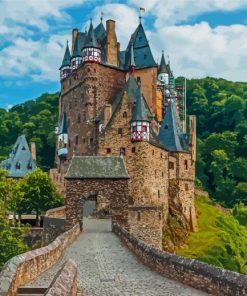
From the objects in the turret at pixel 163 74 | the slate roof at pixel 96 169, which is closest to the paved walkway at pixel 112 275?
the slate roof at pixel 96 169

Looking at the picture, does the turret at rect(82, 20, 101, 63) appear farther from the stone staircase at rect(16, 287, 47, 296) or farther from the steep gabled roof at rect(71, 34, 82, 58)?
the stone staircase at rect(16, 287, 47, 296)

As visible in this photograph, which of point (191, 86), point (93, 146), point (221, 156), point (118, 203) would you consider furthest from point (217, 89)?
point (118, 203)

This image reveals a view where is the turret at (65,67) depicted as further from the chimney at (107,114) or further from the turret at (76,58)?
the chimney at (107,114)

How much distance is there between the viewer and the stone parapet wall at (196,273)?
→ 14.0m

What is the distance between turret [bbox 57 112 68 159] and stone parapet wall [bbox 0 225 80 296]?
48993 mm

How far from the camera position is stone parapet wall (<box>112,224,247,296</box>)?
1395 cm

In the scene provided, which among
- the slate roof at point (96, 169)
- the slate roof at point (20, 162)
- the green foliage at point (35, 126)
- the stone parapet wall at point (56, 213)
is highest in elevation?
the green foliage at point (35, 126)

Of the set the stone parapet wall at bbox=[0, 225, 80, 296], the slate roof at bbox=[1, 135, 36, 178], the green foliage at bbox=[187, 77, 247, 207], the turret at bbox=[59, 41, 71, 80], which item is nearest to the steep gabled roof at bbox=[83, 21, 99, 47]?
the turret at bbox=[59, 41, 71, 80]

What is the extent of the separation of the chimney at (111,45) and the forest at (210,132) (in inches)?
1100

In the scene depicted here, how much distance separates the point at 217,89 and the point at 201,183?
3961cm

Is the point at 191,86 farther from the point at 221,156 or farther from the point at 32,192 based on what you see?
the point at 32,192

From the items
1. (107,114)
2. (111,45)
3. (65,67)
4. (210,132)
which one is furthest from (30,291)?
(210,132)

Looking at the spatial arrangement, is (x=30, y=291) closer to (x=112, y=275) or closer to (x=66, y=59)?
(x=112, y=275)

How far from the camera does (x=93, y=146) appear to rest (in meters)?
64.5
